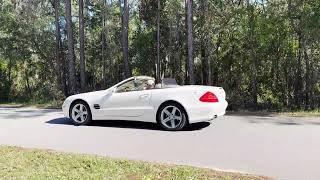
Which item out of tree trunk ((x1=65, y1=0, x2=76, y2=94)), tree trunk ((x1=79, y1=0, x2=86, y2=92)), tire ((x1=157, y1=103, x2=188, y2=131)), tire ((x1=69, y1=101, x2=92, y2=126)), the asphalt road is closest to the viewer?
the asphalt road

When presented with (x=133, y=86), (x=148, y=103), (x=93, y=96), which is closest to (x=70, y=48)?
(x=93, y=96)

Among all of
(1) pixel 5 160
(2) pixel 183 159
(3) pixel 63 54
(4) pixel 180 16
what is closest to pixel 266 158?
(2) pixel 183 159

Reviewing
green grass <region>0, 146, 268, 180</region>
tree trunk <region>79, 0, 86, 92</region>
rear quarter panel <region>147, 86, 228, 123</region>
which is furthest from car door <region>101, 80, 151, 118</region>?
tree trunk <region>79, 0, 86, 92</region>

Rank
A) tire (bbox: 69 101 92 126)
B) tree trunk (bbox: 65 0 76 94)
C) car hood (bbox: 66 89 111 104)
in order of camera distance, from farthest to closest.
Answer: tree trunk (bbox: 65 0 76 94) < tire (bbox: 69 101 92 126) < car hood (bbox: 66 89 111 104)

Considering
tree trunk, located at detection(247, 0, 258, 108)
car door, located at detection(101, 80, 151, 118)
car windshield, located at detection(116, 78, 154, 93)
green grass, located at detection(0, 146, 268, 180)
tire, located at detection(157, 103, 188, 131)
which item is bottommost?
green grass, located at detection(0, 146, 268, 180)

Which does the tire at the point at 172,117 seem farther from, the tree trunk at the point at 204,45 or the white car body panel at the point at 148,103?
the tree trunk at the point at 204,45

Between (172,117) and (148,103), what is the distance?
2.27ft

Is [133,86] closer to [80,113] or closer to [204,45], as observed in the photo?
[80,113]

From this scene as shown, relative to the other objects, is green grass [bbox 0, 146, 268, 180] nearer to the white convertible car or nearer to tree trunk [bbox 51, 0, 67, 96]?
the white convertible car

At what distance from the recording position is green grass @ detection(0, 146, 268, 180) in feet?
21.2

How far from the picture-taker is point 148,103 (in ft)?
35.7

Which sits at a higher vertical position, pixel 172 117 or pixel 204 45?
pixel 204 45

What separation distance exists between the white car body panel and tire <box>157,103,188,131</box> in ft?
0.42

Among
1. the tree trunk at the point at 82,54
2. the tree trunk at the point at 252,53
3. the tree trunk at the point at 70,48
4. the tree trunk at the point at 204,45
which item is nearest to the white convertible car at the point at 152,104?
the tree trunk at the point at 252,53
